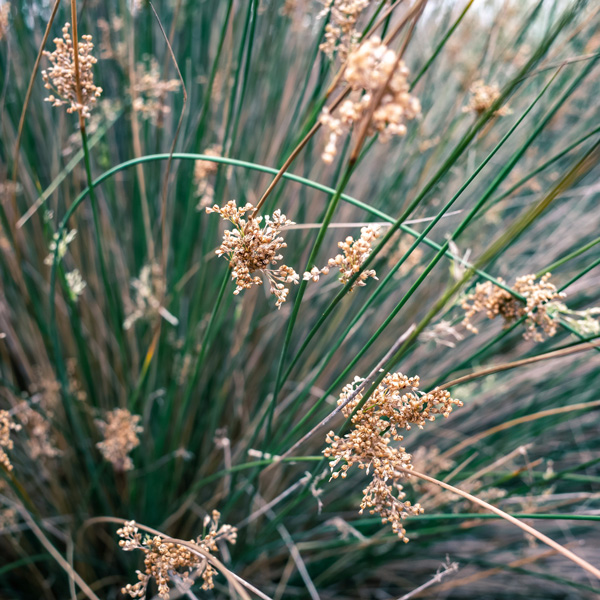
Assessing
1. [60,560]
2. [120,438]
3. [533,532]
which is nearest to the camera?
[533,532]

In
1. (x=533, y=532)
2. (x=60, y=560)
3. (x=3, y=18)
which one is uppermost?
(x=3, y=18)

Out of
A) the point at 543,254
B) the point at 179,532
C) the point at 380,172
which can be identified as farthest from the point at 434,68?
the point at 179,532

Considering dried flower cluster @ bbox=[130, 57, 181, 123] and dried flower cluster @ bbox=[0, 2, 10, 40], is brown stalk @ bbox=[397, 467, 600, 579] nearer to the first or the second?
dried flower cluster @ bbox=[130, 57, 181, 123]

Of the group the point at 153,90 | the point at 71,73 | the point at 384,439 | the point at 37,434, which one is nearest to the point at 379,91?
the point at 384,439

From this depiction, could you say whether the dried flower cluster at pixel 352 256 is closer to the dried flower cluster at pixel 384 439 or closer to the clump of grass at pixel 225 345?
the dried flower cluster at pixel 384 439

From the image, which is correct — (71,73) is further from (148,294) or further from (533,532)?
(533,532)

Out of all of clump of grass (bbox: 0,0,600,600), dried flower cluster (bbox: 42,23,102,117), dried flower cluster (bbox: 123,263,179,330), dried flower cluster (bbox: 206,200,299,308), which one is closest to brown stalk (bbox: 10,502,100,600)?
clump of grass (bbox: 0,0,600,600)

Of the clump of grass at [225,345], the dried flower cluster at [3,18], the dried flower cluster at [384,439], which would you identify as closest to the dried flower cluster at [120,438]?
the clump of grass at [225,345]

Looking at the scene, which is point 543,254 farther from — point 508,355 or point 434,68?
point 434,68
